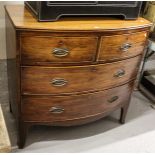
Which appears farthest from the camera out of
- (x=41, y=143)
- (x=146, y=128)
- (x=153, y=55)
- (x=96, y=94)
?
(x=153, y=55)

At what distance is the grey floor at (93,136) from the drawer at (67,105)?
0.20 meters

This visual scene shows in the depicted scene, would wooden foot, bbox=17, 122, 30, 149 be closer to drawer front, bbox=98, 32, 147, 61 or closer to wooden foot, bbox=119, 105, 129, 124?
drawer front, bbox=98, 32, 147, 61

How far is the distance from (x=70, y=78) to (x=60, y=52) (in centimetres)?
17

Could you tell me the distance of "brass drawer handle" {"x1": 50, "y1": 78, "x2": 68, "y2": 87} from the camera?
135 cm

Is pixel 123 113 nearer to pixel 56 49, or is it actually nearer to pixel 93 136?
pixel 93 136

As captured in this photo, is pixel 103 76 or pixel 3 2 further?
pixel 3 2

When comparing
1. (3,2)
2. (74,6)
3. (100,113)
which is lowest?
(100,113)

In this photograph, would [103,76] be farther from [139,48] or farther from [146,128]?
[146,128]

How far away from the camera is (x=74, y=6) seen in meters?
1.28

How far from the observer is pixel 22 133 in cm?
150

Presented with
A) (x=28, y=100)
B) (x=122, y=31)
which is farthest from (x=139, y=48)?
(x=28, y=100)

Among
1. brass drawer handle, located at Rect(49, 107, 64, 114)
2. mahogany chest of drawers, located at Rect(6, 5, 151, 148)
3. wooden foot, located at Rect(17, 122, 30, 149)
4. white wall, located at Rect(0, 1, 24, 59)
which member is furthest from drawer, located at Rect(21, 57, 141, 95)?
white wall, located at Rect(0, 1, 24, 59)

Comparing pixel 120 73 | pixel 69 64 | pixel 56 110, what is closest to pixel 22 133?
pixel 56 110

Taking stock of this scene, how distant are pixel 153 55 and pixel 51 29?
1483 mm
